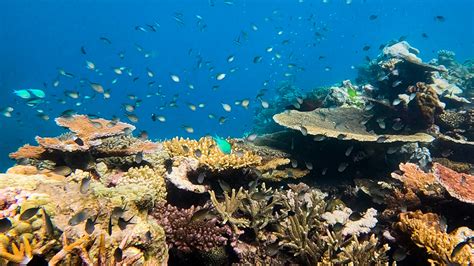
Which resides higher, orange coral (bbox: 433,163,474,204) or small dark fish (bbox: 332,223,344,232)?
orange coral (bbox: 433,163,474,204)

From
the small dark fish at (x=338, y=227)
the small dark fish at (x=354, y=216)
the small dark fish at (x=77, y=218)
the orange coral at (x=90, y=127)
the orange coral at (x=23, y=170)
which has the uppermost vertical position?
the orange coral at (x=90, y=127)

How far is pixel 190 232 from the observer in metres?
4.80

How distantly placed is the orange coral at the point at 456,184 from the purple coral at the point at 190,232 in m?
3.64

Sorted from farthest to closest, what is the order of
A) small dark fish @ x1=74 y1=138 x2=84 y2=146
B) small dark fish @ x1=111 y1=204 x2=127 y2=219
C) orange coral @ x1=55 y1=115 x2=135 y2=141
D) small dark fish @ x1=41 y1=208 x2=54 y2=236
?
orange coral @ x1=55 y1=115 x2=135 y2=141
small dark fish @ x1=74 y1=138 x2=84 y2=146
small dark fish @ x1=111 y1=204 x2=127 y2=219
small dark fish @ x1=41 y1=208 x2=54 y2=236

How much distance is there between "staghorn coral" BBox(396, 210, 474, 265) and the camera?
4340mm

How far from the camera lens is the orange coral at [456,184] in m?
5.38

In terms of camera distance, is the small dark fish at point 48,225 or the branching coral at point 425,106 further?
the branching coral at point 425,106

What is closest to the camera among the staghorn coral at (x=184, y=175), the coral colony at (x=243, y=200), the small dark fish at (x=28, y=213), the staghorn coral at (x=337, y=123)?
the small dark fish at (x=28, y=213)

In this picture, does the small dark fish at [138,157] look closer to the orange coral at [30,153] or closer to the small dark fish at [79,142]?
the small dark fish at [79,142]

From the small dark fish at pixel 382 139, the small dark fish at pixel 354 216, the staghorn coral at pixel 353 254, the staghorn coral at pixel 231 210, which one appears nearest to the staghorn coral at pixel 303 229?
the staghorn coral at pixel 353 254

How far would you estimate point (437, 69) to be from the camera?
974 cm

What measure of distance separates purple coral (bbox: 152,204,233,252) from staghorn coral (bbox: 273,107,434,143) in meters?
3.23

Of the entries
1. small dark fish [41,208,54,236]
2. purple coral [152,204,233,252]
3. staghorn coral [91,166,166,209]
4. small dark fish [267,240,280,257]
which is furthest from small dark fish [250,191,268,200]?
small dark fish [41,208,54,236]

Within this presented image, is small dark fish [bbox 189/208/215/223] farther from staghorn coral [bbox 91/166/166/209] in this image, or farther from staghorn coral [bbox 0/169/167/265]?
staghorn coral [bbox 91/166/166/209]
